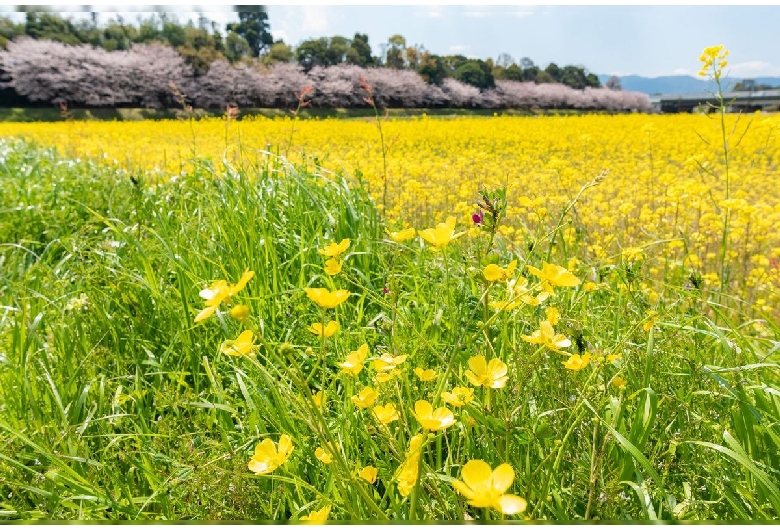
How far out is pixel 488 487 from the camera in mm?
585

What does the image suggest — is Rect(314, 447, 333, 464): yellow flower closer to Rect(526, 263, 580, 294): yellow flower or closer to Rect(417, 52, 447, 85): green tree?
Rect(526, 263, 580, 294): yellow flower

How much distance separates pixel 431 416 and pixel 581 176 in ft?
17.3

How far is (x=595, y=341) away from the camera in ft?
4.88

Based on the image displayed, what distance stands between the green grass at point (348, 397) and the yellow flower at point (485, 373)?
65mm

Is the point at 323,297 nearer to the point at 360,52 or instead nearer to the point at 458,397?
the point at 458,397

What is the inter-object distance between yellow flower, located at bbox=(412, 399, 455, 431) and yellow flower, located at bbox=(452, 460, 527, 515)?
115 millimetres

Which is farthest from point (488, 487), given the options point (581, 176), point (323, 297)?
point (581, 176)

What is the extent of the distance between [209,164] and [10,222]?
1.25 meters

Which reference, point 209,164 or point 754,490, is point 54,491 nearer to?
point 754,490

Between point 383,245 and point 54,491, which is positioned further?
point 383,245

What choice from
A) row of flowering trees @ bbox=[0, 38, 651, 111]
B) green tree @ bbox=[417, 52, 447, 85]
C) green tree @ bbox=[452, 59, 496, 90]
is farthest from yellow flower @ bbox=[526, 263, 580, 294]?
green tree @ bbox=[452, 59, 496, 90]

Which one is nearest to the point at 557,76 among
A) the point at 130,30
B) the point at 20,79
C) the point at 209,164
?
the point at 130,30

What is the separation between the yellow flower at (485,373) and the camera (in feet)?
2.63

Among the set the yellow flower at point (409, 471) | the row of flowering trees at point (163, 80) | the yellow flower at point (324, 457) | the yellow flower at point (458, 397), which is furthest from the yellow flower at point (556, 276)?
the row of flowering trees at point (163, 80)
